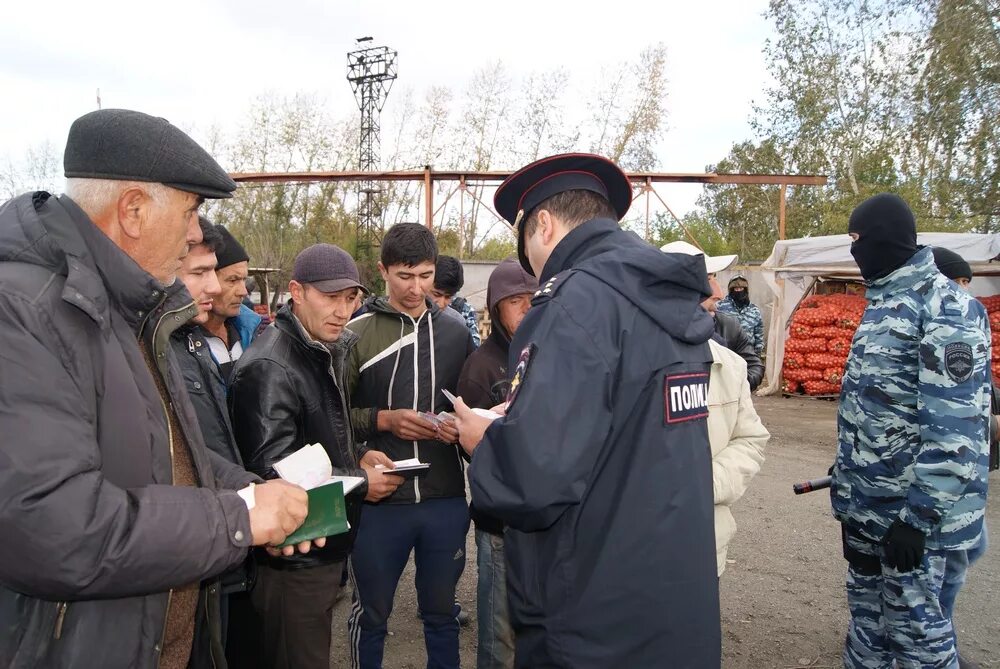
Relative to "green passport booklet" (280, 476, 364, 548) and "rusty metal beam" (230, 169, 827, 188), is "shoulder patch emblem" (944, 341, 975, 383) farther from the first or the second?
"rusty metal beam" (230, 169, 827, 188)

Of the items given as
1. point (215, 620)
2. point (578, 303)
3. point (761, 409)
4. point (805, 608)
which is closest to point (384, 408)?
point (215, 620)

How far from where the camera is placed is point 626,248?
190 centimetres

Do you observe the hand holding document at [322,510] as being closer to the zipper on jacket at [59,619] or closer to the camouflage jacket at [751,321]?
the zipper on jacket at [59,619]

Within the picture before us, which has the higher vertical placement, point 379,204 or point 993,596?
point 379,204

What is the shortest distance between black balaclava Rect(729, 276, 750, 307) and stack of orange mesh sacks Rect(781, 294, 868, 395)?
16.7 ft

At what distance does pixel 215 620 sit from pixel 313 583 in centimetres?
66

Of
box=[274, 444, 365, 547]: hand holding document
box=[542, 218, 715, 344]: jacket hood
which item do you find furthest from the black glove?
box=[274, 444, 365, 547]: hand holding document

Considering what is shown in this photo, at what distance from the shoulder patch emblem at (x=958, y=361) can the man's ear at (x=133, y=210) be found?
3055 mm

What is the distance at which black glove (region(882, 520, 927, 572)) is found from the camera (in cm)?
284

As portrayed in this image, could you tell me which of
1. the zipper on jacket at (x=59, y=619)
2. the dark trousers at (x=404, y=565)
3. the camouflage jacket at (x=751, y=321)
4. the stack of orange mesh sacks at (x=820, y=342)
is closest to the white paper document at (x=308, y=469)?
the zipper on jacket at (x=59, y=619)

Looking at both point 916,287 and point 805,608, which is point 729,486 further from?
point 805,608

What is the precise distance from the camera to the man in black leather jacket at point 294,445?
2574 mm

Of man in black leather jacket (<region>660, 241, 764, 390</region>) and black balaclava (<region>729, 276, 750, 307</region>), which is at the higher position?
black balaclava (<region>729, 276, 750, 307</region>)

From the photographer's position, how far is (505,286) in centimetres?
354
